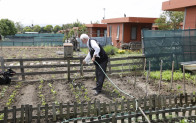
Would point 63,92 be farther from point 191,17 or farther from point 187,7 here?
point 187,7

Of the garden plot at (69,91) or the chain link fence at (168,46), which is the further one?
the chain link fence at (168,46)

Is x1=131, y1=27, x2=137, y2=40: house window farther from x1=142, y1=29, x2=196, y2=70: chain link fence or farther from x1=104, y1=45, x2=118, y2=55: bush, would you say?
x1=142, y1=29, x2=196, y2=70: chain link fence

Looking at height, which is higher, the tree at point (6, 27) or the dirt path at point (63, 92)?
the tree at point (6, 27)

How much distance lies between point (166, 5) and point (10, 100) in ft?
37.0

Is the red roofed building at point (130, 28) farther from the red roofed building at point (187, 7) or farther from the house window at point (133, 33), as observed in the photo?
the red roofed building at point (187, 7)

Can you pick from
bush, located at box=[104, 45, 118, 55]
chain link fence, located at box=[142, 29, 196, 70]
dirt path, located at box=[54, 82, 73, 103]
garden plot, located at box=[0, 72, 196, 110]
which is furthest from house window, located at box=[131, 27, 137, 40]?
dirt path, located at box=[54, 82, 73, 103]

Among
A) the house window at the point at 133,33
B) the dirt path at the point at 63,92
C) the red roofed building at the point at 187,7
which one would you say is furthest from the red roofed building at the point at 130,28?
the dirt path at the point at 63,92

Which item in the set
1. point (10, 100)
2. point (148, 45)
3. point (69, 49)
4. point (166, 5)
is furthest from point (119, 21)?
point (10, 100)

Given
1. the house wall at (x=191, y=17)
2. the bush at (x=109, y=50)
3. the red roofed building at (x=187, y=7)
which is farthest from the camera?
the bush at (x=109, y=50)

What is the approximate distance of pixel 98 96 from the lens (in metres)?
6.60

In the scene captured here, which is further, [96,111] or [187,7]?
[187,7]

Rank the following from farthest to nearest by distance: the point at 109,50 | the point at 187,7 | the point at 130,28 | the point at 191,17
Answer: the point at 130,28
the point at 109,50
the point at 187,7
the point at 191,17

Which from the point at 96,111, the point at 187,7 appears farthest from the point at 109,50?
the point at 96,111

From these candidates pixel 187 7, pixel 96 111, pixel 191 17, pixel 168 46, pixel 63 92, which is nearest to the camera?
pixel 96 111
